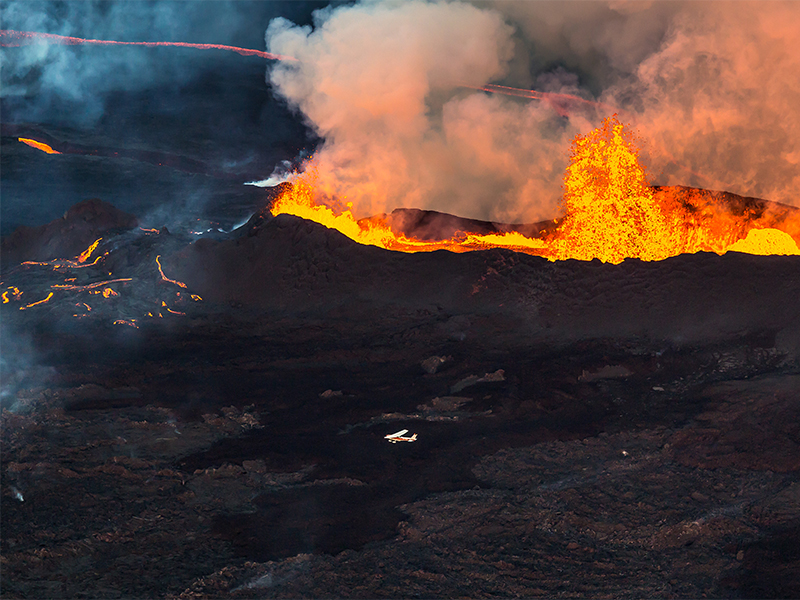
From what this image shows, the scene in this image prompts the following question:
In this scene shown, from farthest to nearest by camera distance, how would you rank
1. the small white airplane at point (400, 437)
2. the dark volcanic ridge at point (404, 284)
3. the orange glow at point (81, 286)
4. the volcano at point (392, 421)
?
the orange glow at point (81, 286) → the dark volcanic ridge at point (404, 284) → the small white airplane at point (400, 437) → the volcano at point (392, 421)

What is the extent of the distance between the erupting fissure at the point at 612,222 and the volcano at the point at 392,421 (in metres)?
1.04

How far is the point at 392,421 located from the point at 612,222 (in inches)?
309

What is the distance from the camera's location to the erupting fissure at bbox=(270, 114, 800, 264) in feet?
53.4

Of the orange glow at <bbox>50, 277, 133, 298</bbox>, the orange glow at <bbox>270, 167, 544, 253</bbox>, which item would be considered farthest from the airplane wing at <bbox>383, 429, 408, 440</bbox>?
the orange glow at <bbox>50, 277, 133, 298</bbox>

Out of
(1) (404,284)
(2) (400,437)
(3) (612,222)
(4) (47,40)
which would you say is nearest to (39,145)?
(4) (47,40)

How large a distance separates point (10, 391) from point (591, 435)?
8.04 meters

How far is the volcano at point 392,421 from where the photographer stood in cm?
721

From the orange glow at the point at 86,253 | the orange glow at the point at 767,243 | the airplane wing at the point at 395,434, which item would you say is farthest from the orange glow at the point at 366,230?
the airplane wing at the point at 395,434

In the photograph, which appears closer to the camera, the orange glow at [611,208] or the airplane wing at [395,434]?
the airplane wing at [395,434]

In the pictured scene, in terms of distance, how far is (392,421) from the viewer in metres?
10.8

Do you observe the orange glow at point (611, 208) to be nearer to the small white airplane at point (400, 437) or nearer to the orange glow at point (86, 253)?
the small white airplane at point (400, 437)

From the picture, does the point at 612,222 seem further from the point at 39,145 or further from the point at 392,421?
the point at 39,145

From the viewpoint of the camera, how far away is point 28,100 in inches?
1362

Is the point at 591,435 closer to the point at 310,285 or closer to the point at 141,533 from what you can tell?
the point at 141,533
